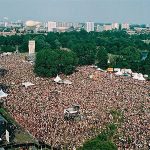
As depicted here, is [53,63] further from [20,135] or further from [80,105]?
[20,135]

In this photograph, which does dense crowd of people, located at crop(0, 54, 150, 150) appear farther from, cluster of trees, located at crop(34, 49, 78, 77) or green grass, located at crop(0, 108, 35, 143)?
cluster of trees, located at crop(34, 49, 78, 77)

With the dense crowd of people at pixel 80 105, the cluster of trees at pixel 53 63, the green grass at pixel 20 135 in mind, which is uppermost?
the cluster of trees at pixel 53 63

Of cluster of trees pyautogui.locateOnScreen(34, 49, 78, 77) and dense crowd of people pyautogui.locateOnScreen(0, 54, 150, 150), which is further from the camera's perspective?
cluster of trees pyautogui.locateOnScreen(34, 49, 78, 77)

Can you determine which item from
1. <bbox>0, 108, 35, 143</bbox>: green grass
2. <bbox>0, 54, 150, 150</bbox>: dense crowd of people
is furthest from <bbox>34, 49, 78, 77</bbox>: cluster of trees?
<bbox>0, 108, 35, 143</bbox>: green grass

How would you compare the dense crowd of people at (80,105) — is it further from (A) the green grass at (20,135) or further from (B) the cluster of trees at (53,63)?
(B) the cluster of trees at (53,63)

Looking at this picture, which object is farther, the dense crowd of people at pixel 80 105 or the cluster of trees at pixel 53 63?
the cluster of trees at pixel 53 63

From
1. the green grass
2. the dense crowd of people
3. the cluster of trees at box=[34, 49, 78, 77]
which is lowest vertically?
the green grass

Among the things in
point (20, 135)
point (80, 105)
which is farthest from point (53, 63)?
point (20, 135)

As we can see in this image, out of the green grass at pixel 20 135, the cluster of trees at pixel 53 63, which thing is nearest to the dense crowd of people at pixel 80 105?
the green grass at pixel 20 135

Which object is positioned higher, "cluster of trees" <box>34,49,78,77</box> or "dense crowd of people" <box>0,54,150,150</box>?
"cluster of trees" <box>34,49,78,77</box>
